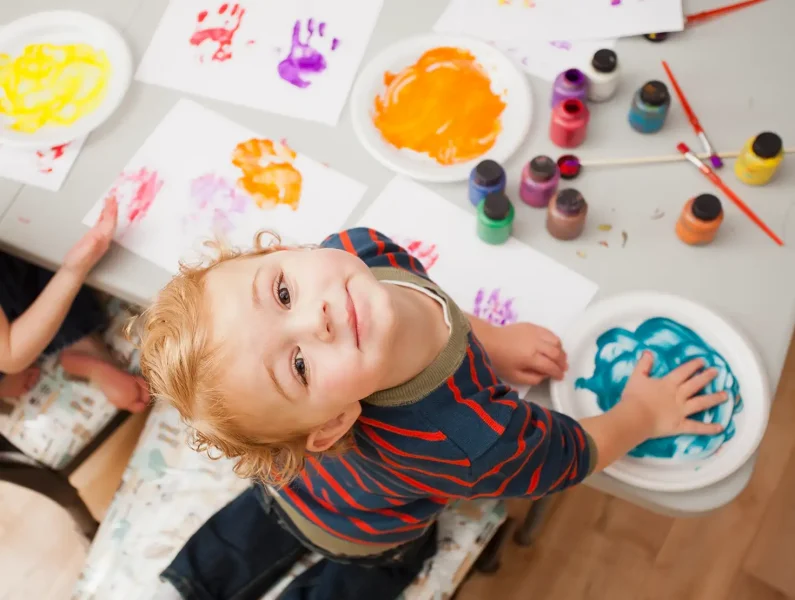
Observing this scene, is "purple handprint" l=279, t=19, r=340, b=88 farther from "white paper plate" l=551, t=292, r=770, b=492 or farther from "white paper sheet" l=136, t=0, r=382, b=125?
"white paper plate" l=551, t=292, r=770, b=492

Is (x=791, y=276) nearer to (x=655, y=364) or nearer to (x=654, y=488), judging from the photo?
(x=655, y=364)

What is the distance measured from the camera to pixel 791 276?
86 cm

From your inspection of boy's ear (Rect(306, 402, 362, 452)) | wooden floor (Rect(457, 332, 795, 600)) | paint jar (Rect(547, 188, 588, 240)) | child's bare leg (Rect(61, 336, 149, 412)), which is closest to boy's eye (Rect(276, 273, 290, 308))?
boy's ear (Rect(306, 402, 362, 452))

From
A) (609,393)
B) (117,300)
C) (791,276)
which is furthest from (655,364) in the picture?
(117,300)

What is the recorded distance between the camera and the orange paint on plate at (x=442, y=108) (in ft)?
3.26

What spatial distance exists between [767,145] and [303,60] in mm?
649

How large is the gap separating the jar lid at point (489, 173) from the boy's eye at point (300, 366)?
350mm

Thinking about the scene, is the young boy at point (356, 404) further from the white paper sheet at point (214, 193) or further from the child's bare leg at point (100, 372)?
the child's bare leg at point (100, 372)

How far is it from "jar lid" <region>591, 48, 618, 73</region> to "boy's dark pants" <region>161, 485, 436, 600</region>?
0.65 m

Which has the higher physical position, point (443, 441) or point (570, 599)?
point (443, 441)

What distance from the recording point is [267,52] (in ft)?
3.67

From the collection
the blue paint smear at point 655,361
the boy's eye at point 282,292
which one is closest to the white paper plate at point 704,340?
the blue paint smear at point 655,361

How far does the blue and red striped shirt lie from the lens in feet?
2.48

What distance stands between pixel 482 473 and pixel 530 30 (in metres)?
0.65
